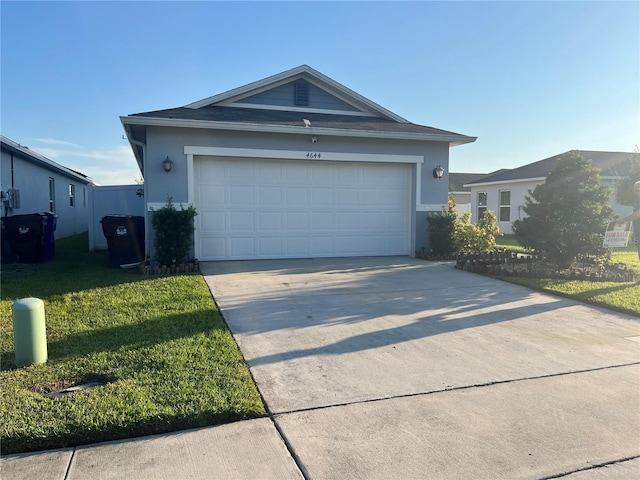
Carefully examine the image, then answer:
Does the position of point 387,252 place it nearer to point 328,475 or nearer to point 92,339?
point 92,339

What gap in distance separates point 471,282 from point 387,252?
3492mm

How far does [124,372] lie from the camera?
384 centimetres

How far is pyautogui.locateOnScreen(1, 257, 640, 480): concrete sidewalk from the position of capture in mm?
2676

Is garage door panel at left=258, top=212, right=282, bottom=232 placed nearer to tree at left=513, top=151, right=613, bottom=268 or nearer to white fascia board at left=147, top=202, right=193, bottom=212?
white fascia board at left=147, top=202, right=193, bottom=212

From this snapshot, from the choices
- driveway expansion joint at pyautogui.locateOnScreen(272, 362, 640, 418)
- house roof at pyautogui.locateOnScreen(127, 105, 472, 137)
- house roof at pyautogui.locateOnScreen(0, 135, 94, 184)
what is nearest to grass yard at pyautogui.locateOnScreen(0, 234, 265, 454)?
driveway expansion joint at pyautogui.locateOnScreen(272, 362, 640, 418)

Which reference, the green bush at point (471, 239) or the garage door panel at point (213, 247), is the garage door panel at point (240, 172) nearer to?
the garage door panel at point (213, 247)

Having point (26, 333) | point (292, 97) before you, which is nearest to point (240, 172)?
point (292, 97)

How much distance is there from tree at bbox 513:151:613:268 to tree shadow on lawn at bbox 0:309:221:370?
695 cm

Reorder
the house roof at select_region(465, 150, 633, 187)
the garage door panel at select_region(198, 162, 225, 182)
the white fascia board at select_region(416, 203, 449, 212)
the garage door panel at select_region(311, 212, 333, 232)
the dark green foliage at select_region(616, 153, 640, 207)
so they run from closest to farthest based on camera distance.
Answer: the garage door panel at select_region(198, 162, 225, 182) < the garage door panel at select_region(311, 212, 333, 232) < the white fascia board at select_region(416, 203, 449, 212) < the dark green foliage at select_region(616, 153, 640, 207) < the house roof at select_region(465, 150, 633, 187)

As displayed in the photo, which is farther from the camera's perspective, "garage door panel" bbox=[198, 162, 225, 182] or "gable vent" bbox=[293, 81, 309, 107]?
"gable vent" bbox=[293, 81, 309, 107]

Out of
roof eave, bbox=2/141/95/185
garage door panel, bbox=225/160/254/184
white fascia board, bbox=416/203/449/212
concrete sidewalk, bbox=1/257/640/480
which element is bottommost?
concrete sidewalk, bbox=1/257/640/480

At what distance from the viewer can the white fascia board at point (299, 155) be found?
9.77 meters

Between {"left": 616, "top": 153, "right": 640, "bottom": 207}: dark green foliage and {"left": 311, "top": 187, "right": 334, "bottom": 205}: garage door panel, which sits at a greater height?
{"left": 616, "top": 153, "right": 640, "bottom": 207}: dark green foliage

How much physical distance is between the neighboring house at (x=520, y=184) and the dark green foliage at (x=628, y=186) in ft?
1.67
